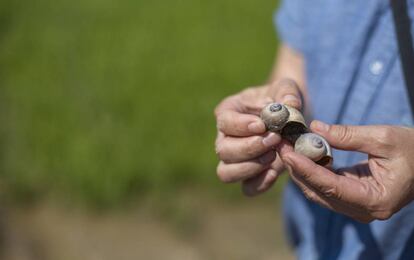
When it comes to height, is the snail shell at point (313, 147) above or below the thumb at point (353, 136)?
below

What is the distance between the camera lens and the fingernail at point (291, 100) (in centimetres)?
124

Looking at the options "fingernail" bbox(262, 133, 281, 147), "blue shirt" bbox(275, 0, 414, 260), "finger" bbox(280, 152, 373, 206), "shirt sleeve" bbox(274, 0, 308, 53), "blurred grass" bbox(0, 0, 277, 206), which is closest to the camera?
"finger" bbox(280, 152, 373, 206)

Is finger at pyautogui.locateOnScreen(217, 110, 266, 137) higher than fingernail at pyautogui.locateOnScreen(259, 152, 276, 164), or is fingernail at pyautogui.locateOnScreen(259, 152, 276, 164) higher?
finger at pyautogui.locateOnScreen(217, 110, 266, 137)

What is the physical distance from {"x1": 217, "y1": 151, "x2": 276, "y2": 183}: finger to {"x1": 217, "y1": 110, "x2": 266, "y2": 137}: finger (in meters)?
0.08

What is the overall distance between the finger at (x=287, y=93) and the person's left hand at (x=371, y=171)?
0.33ft

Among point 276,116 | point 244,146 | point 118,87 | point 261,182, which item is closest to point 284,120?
point 276,116

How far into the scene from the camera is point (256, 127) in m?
1.20

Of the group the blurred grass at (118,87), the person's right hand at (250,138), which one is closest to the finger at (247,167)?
the person's right hand at (250,138)

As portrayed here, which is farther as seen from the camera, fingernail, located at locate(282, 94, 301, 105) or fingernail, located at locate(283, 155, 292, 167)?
fingernail, located at locate(282, 94, 301, 105)

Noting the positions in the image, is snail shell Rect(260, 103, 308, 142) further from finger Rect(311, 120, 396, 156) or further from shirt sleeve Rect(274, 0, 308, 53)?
shirt sleeve Rect(274, 0, 308, 53)

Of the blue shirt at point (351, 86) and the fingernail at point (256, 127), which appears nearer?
the fingernail at point (256, 127)

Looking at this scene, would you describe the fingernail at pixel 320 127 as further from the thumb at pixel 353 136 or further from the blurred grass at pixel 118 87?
the blurred grass at pixel 118 87

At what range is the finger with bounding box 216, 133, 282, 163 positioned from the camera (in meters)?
1.20

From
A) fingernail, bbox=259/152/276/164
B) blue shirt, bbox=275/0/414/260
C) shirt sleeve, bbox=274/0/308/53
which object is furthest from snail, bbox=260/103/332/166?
shirt sleeve, bbox=274/0/308/53
